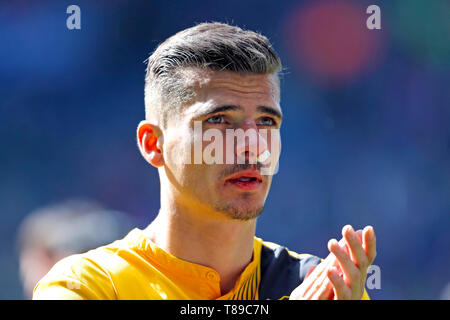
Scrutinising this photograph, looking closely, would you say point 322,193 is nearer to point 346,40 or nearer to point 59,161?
point 346,40

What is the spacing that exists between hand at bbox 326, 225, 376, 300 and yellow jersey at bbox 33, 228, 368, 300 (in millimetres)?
623

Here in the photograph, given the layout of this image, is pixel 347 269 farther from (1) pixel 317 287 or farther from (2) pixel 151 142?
(2) pixel 151 142

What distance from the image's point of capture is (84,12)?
20.3 feet

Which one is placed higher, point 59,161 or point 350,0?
point 350,0

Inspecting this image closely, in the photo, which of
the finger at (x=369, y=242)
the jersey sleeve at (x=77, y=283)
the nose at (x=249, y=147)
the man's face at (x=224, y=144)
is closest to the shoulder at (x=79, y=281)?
the jersey sleeve at (x=77, y=283)

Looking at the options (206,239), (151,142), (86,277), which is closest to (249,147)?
(206,239)

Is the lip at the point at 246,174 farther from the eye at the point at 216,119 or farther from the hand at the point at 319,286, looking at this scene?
the hand at the point at 319,286

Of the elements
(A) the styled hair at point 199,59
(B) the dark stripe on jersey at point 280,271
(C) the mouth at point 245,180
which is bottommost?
(B) the dark stripe on jersey at point 280,271

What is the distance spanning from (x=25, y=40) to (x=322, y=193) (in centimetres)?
349

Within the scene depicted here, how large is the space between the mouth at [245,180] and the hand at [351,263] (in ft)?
1.69

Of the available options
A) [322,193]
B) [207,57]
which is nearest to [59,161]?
[322,193]

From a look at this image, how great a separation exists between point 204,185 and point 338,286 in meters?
0.77

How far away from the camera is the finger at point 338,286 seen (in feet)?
7.03
